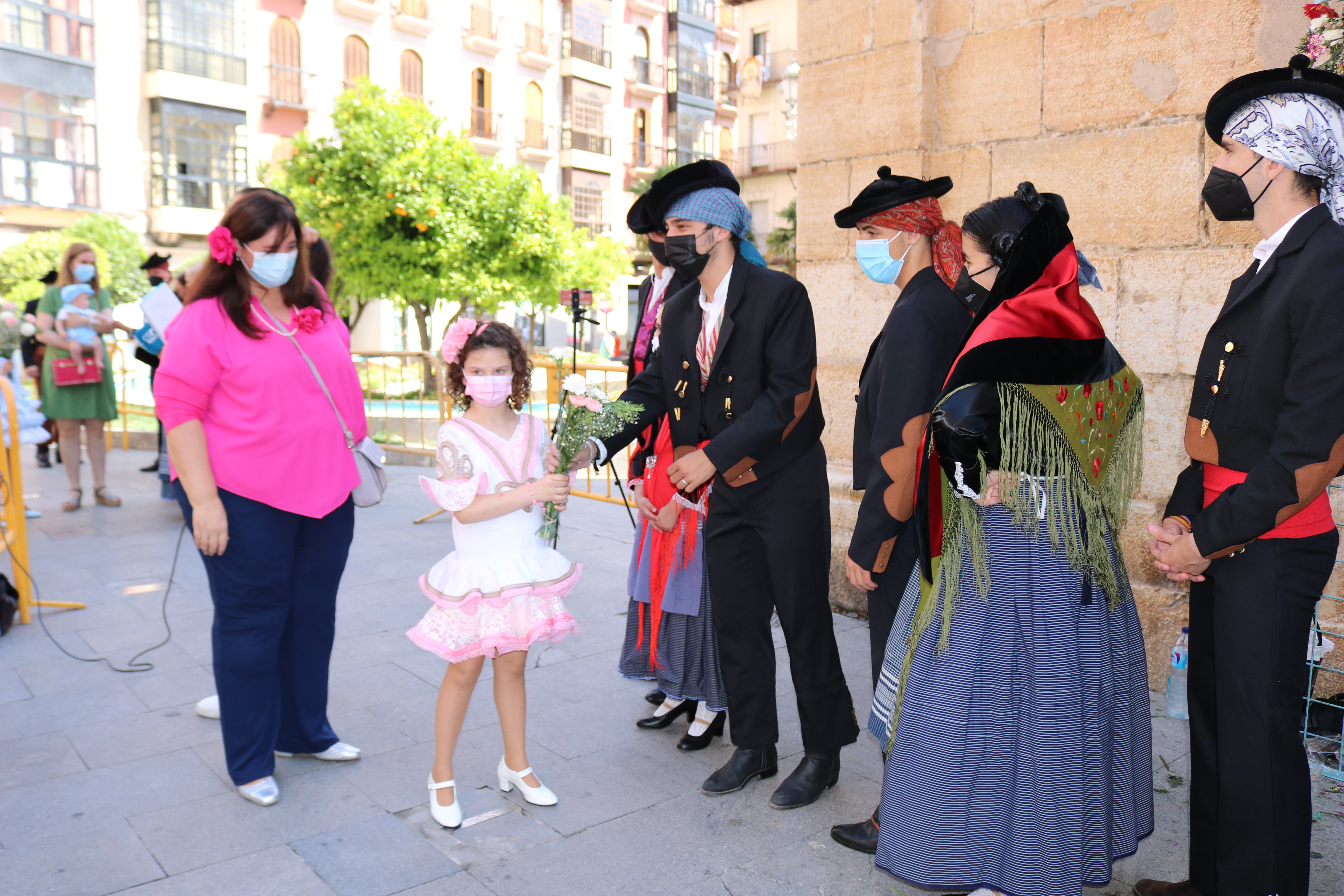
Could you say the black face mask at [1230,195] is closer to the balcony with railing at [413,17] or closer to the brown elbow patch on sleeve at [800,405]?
the brown elbow patch on sleeve at [800,405]

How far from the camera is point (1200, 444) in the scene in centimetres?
265

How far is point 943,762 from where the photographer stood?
253cm

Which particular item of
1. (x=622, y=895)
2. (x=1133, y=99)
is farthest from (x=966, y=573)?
(x=1133, y=99)

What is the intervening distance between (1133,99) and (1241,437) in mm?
2676

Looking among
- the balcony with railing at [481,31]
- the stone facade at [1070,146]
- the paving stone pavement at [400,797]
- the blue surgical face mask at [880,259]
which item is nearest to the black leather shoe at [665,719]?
the paving stone pavement at [400,797]

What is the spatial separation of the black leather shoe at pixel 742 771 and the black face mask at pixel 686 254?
175cm

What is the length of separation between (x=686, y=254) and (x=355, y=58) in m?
32.3

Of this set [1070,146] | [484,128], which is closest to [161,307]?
[1070,146]

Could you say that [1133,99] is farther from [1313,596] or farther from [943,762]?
[943,762]

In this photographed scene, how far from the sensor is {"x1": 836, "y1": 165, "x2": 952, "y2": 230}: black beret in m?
3.19

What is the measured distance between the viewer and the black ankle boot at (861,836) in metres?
3.11

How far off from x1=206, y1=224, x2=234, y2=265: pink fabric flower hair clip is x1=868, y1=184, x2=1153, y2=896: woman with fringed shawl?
2405 mm

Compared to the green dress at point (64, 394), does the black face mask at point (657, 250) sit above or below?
above

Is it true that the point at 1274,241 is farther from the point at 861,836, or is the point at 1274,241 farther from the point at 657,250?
the point at 657,250
